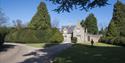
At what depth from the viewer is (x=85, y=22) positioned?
111m

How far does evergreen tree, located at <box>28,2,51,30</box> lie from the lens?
2611 inches

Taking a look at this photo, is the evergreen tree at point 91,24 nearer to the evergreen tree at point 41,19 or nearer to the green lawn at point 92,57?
the evergreen tree at point 41,19

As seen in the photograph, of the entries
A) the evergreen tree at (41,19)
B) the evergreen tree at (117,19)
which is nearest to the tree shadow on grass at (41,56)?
the evergreen tree at (41,19)

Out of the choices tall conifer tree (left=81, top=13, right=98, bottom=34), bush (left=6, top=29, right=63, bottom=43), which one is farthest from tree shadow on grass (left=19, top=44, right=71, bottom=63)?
tall conifer tree (left=81, top=13, right=98, bottom=34)

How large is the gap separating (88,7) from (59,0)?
1880 mm

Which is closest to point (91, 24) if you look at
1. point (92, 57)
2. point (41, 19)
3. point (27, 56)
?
point (41, 19)

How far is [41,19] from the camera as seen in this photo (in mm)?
66438

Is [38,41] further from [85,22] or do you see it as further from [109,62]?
[85,22]

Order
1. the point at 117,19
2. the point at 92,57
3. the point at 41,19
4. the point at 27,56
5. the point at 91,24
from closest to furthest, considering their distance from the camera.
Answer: the point at 92,57, the point at 27,56, the point at 41,19, the point at 117,19, the point at 91,24

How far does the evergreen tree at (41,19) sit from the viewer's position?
6631 centimetres

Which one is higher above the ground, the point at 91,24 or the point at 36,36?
the point at 91,24

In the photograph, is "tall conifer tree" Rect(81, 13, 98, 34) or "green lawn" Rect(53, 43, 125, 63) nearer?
"green lawn" Rect(53, 43, 125, 63)

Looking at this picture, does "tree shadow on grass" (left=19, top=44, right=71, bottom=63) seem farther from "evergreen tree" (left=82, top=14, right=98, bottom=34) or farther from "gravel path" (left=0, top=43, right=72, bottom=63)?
"evergreen tree" (left=82, top=14, right=98, bottom=34)

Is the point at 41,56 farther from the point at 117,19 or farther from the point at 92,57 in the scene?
the point at 117,19
